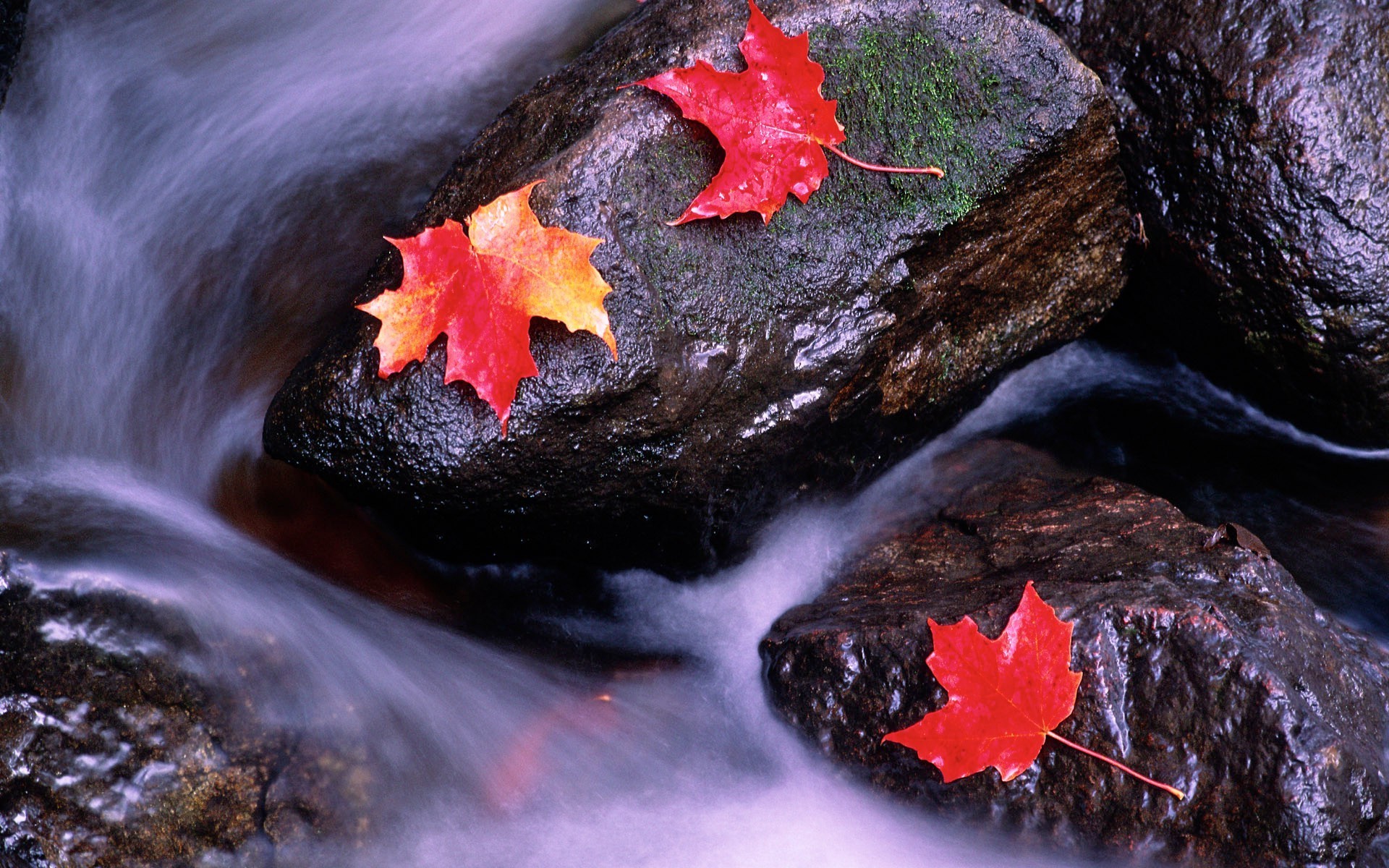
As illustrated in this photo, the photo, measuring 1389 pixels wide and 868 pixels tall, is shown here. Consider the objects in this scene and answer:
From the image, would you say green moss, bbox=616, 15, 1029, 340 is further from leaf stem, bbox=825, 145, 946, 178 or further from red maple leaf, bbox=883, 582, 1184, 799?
red maple leaf, bbox=883, 582, 1184, 799

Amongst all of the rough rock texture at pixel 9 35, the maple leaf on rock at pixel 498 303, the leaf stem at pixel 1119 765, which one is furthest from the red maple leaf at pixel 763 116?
the rough rock texture at pixel 9 35

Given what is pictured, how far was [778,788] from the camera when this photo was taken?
9.51 feet

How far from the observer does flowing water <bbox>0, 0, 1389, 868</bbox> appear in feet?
9.14

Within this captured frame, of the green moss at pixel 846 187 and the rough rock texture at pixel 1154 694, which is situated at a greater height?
the green moss at pixel 846 187

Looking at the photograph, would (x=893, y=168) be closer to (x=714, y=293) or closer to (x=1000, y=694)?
(x=714, y=293)

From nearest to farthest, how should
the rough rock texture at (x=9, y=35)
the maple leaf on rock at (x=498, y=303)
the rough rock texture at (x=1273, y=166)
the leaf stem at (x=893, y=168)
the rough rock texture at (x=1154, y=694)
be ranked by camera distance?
1. the rough rock texture at (x=1154, y=694)
2. the maple leaf on rock at (x=498, y=303)
3. the leaf stem at (x=893, y=168)
4. the rough rock texture at (x=1273, y=166)
5. the rough rock texture at (x=9, y=35)

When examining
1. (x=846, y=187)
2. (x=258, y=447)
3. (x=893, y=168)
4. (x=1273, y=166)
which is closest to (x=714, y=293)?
(x=846, y=187)

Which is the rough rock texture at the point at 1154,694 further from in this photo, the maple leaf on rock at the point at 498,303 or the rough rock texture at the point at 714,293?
the maple leaf on rock at the point at 498,303

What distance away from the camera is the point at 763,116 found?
2846 millimetres

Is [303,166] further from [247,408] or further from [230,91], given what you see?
[247,408]

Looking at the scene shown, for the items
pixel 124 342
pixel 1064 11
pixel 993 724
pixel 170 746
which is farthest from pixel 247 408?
pixel 1064 11

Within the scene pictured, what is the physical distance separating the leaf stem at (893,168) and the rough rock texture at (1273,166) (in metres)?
0.89

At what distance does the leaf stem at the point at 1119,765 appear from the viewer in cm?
239

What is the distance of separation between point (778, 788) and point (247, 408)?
2.29 metres
